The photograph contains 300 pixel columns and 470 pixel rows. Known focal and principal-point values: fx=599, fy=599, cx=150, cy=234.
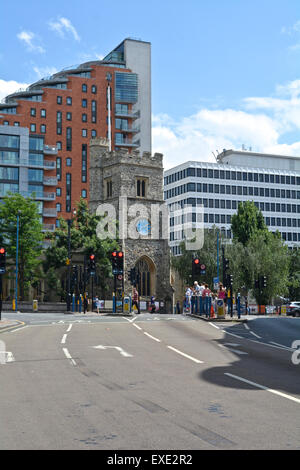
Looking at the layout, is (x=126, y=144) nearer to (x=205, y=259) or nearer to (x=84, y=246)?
(x=205, y=259)

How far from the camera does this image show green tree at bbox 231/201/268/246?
72875mm

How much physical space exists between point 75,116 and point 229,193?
2819 centimetres

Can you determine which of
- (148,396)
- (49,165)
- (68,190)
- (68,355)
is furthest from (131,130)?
(148,396)

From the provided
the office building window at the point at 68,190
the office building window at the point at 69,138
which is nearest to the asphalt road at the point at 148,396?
the office building window at the point at 68,190

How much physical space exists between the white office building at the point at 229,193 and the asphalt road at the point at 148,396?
7946 centimetres

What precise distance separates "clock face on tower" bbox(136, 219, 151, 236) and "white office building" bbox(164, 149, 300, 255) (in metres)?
27.1

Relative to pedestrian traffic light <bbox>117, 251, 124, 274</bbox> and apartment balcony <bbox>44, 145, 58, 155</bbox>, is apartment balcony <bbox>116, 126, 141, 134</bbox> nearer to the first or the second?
apartment balcony <bbox>44, 145, 58, 155</bbox>

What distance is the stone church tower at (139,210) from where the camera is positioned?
66.7 meters

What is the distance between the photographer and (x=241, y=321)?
29.4 metres

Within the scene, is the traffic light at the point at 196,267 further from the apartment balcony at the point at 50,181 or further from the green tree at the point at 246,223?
the apartment balcony at the point at 50,181

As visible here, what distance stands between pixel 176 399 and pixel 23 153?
258 feet

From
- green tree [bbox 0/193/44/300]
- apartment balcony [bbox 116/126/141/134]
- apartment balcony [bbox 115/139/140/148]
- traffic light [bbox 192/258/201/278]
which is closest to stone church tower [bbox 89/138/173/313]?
green tree [bbox 0/193/44/300]
